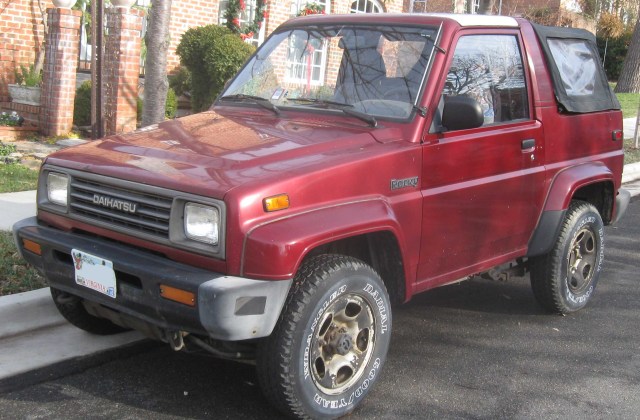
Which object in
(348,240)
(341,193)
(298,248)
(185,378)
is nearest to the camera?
(298,248)

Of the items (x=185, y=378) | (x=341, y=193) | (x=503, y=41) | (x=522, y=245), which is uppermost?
(x=503, y=41)

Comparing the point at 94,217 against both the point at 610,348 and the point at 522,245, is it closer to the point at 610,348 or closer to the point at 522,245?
the point at 522,245

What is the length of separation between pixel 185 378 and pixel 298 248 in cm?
132

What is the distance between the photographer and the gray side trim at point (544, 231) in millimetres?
5055

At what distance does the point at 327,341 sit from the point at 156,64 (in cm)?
448

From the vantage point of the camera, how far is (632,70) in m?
25.0

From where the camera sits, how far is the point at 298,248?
3385mm

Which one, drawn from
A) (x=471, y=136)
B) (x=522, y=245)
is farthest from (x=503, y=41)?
(x=522, y=245)

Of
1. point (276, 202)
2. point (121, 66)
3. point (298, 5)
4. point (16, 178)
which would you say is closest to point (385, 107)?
point (276, 202)

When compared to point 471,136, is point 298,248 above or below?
below

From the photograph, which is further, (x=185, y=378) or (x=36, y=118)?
(x=36, y=118)

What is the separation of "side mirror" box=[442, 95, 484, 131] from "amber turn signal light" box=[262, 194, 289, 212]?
47.1 inches

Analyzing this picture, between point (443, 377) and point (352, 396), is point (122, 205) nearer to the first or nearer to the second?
point (352, 396)

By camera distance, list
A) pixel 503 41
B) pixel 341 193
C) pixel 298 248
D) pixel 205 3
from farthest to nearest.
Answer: pixel 205 3, pixel 503 41, pixel 341 193, pixel 298 248
